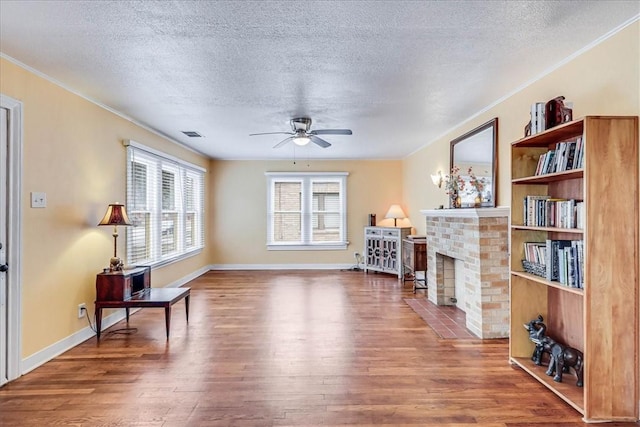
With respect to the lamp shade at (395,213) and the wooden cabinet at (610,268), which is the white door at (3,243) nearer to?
the wooden cabinet at (610,268)

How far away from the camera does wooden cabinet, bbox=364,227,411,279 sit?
6.75m

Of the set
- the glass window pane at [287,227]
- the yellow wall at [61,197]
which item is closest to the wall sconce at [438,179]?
the glass window pane at [287,227]

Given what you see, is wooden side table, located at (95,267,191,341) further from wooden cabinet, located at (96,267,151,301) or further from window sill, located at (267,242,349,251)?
window sill, located at (267,242,349,251)

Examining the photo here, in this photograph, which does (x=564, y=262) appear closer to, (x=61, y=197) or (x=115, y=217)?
(x=115, y=217)

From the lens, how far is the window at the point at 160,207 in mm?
4660

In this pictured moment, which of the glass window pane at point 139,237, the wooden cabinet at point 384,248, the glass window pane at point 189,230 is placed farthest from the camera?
the wooden cabinet at point 384,248

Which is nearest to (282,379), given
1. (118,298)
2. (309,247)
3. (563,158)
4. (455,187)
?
(118,298)

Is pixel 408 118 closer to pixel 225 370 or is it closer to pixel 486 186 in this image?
pixel 486 186

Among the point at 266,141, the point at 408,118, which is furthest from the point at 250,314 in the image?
the point at 408,118

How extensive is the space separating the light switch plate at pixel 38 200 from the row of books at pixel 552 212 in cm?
409

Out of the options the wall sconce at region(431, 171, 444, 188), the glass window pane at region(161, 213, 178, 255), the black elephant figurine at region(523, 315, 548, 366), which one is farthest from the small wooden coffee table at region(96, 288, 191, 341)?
the wall sconce at region(431, 171, 444, 188)

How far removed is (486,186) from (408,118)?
49.7 inches

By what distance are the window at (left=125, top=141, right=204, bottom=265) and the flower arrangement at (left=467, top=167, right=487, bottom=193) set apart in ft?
13.9

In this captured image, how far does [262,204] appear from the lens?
7.98 meters
